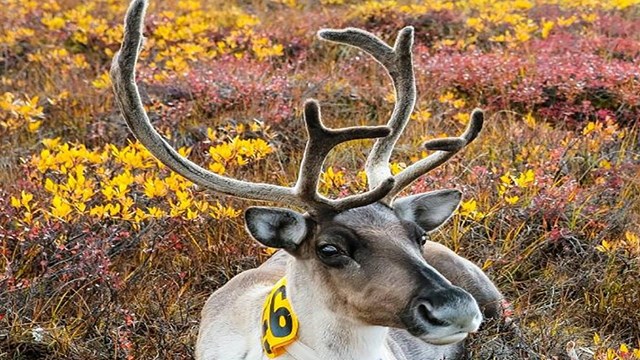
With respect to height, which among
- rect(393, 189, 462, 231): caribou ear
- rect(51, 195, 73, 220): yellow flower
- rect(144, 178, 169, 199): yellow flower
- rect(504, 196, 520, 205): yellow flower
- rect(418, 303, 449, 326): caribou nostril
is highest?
rect(418, 303, 449, 326): caribou nostril

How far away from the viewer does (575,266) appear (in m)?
5.74

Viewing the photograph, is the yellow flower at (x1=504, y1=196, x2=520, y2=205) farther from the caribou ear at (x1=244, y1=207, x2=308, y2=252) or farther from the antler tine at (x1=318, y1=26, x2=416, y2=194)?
the caribou ear at (x1=244, y1=207, x2=308, y2=252)

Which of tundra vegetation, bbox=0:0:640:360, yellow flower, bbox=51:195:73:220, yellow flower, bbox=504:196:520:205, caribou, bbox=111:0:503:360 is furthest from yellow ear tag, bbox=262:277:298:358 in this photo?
yellow flower, bbox=504:196:520:205

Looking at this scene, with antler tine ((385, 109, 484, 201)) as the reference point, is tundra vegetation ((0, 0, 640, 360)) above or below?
below

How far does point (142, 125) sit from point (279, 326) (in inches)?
39.0

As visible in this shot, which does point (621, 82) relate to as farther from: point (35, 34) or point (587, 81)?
point (35, 34)

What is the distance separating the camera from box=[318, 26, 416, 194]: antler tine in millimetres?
4184

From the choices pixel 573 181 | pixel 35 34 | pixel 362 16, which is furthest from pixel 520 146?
pixel 35 34

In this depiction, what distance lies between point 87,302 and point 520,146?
12.2ft

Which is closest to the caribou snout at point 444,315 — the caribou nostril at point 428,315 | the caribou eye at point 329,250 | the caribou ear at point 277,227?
the caribou nostril at point 428,315

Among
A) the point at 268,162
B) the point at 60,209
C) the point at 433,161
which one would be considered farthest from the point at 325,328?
the point at 268,162

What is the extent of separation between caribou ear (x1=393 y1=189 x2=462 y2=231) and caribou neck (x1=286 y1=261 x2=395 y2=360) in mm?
573

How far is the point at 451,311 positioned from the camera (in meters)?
3.04

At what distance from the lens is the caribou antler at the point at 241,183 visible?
11.0 ft
